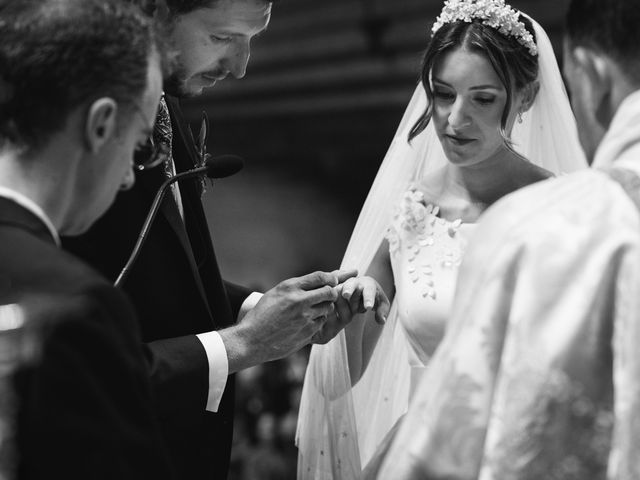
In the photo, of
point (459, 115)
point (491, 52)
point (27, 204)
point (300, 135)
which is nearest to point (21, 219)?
point (27, 204)

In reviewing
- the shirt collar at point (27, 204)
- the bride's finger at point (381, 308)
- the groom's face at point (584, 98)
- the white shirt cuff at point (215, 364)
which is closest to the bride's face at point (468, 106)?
the bride's finger at point (381, 308)

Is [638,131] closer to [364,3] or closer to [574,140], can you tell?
[574,140]

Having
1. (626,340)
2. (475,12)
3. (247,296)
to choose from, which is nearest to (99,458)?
(626,340)

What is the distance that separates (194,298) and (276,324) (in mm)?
204

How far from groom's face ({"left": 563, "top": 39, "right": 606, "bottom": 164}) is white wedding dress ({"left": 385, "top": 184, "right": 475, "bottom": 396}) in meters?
1.07

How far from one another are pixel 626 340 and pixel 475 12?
4.81ft

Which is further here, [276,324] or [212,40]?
[212,40]

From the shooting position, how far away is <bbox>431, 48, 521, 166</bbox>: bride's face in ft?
7.70

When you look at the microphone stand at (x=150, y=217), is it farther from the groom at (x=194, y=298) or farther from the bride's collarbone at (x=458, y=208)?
the bride's collarbone at (x=458, y=208)

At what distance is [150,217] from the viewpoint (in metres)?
1.99

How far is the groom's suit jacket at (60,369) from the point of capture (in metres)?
1.09

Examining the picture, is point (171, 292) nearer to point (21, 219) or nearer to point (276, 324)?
point (276, 324)

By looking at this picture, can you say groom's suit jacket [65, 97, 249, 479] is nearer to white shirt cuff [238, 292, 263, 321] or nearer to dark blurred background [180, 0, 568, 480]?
white shirt cuff [238, 292, 263, 321]

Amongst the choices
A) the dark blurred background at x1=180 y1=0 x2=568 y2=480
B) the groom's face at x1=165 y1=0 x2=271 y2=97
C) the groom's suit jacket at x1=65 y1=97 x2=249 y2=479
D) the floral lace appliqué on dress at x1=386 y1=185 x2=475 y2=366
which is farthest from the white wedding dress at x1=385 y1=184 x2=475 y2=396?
the dark blurred background at x1=180 y1=0 x2=568 y2=480
